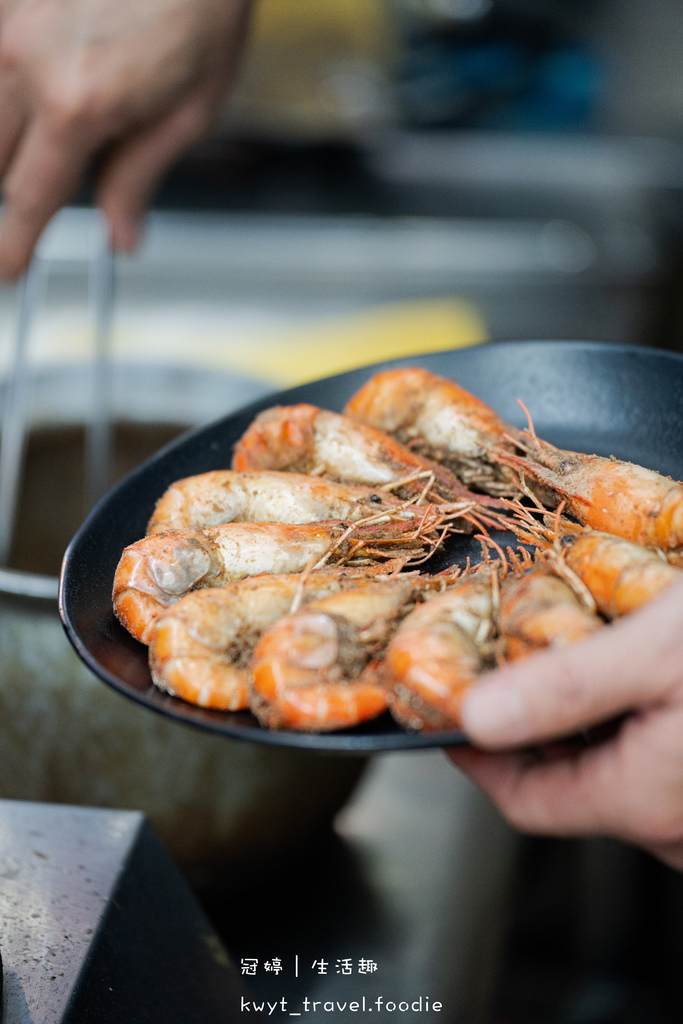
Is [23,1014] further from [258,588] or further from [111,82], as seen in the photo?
[111,82]

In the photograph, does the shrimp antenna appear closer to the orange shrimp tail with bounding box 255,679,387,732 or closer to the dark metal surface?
the orange shrimp tail with bounding box 255,679,387,732

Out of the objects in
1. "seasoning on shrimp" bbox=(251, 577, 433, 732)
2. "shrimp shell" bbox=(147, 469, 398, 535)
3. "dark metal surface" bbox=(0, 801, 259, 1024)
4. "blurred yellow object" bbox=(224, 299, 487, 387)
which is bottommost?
"dark metal surface" bbox=(0, 801, 259, 1024)

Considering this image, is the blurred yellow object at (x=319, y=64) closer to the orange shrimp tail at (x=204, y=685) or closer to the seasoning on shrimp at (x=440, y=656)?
the seasoning on shrimp at (x=440, y=656)

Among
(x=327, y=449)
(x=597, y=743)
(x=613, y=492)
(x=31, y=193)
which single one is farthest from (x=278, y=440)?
(x=31, y=193)

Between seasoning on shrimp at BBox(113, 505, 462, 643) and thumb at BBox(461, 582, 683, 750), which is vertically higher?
thumb at BBox(461, 582, 683, 750)

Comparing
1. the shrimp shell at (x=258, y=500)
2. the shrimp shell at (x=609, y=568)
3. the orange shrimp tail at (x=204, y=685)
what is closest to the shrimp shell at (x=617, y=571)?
the shrimp shell at (x=609, y=568)

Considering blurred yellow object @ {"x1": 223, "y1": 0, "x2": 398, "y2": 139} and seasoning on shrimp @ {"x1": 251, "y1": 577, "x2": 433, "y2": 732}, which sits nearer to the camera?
seasoning on shrimp @ {"x1": 251, "y1": 577, "x2": 433, "y2": 732}

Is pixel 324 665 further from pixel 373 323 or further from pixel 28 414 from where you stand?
pixel 373 323

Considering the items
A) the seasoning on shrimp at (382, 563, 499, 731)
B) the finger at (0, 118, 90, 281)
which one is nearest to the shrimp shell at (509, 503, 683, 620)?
the seasoning on shrimp at (382, 563, 499, 731)
